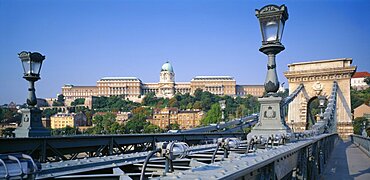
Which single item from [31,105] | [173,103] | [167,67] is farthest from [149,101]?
[31,105]

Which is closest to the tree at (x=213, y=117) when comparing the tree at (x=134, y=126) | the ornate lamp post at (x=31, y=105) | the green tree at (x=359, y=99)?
the tree at (x=134, y=126)

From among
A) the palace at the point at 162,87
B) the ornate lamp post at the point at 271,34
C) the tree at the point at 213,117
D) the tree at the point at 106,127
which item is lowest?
the tree at the point at 106,127

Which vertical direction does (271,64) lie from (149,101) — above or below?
below

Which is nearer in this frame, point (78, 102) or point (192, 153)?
point (192, 153)

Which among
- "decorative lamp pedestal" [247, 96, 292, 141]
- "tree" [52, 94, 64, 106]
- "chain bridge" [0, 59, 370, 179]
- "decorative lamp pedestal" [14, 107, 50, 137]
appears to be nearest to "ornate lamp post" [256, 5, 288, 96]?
"decorative lamp pedestal" [247, 96, 292, 141]

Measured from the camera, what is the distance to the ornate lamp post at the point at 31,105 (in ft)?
29.5

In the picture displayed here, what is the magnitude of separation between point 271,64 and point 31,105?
20.1 feet

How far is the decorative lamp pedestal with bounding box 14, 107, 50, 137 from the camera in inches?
351

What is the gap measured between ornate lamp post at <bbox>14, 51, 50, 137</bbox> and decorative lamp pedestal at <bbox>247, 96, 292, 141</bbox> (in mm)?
5505

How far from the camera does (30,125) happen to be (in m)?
8.99

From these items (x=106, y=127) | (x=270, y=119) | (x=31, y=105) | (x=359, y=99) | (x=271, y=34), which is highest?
(x=359, y=99)

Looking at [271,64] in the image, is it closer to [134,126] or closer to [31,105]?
[31,105]

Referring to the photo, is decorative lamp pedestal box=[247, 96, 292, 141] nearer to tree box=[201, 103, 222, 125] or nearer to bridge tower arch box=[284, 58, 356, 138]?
bridge tower arch box=[284, 58, 356, 138]

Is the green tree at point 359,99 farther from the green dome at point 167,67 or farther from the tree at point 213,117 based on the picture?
the green dome at point 167,67
